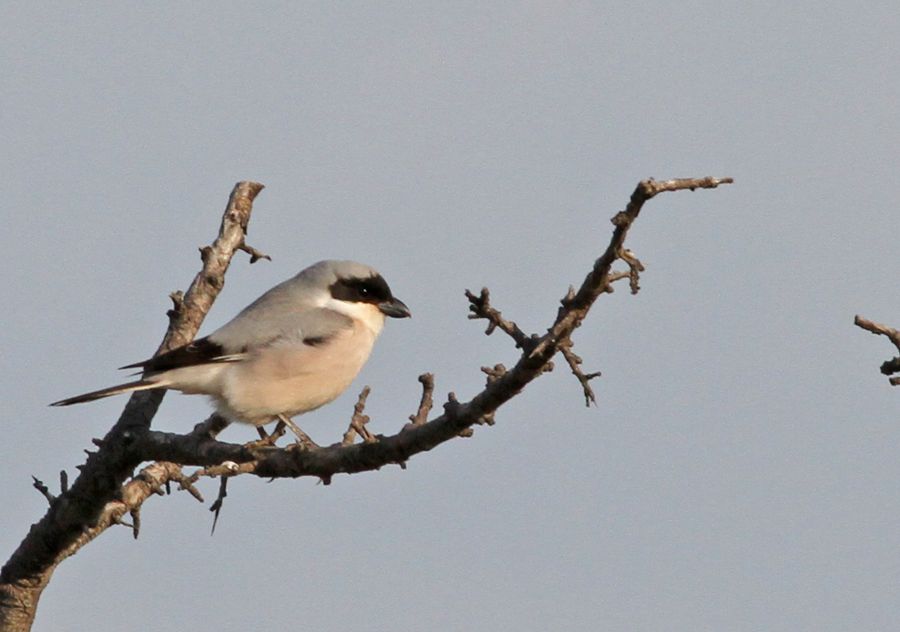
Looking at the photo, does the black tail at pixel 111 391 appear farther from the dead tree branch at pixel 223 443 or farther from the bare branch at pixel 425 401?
the bare branch at pixel 425 401

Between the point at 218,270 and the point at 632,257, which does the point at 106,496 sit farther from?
the point at 632,257

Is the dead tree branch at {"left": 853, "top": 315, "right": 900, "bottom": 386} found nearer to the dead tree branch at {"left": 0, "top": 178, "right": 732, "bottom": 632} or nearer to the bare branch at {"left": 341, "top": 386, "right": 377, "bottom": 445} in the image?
the dead tree branch at {"left": 0, "top": 178, "right": 732, "bottom": 632}

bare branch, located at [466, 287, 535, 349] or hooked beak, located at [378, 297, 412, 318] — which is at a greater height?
hooked beak, located at [378, 297, 412, 318]

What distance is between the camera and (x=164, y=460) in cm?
620

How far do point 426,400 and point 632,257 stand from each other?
1225 mm

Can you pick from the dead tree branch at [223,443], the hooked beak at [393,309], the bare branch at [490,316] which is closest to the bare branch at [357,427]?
the dead tree branch at [223,443]

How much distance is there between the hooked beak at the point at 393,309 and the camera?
8.08 m

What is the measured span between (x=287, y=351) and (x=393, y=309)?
91 centimetres

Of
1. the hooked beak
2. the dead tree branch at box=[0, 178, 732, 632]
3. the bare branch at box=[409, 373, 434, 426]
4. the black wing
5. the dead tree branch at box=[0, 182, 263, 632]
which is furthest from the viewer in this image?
the hooked beak

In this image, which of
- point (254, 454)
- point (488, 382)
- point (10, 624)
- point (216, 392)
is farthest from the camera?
point (216, 392)

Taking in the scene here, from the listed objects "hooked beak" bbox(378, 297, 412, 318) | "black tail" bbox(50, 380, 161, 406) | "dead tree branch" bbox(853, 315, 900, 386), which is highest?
"hooked beak" bbox(378, 297, 412, 318)

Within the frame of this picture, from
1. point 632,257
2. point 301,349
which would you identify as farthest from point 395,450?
point 301,349

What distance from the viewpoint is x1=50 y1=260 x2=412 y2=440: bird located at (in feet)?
23.1

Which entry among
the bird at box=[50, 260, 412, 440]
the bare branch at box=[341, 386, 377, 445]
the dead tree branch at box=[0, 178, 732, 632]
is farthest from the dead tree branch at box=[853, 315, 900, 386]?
the bird at box=[50, 260, 412, 440]
